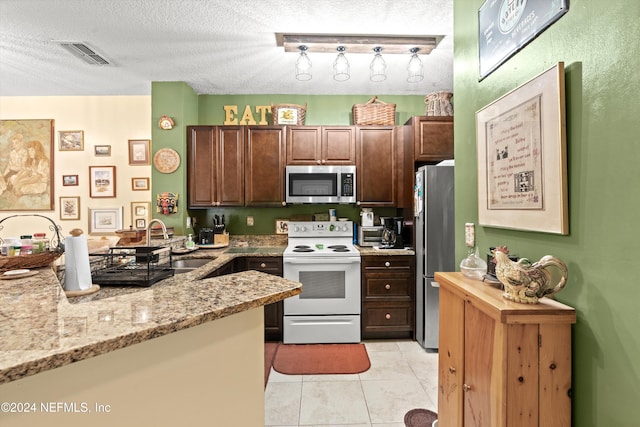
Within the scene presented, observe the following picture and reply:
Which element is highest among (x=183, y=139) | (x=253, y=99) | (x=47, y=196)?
(x=253, y=99)

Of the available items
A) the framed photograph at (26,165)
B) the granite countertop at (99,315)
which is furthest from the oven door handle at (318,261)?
the framed photograph at (26,165)

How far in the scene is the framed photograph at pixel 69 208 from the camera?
402 cm

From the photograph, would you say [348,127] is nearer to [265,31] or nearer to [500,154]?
[265,31]

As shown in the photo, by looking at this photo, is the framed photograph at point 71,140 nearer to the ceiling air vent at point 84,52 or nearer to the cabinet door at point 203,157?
the ceiling air vent at point 84,52

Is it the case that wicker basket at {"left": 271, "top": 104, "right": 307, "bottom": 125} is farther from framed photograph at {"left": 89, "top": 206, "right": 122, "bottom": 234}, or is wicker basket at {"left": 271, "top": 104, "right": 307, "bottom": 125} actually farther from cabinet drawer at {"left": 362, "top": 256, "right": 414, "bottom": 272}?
framed photograph at {"left": 89, "top": 206, "right": 122, "bottom": 234}

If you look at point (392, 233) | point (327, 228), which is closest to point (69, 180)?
point (327, 228)

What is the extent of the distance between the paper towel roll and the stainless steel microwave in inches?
84.1

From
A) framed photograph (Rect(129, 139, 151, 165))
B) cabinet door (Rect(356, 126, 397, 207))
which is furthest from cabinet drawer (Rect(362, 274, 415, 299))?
framed photograph (Rect(129, 139, 151, 165))

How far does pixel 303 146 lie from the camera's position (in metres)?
3.45

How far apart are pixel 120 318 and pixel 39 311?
1.02 ft

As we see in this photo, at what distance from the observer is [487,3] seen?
1469 mm

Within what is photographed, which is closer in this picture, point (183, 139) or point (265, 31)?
point (265, 31)

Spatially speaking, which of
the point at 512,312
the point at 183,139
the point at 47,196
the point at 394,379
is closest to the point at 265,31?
the point at 183,139

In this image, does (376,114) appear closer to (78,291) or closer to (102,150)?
(78,291)
